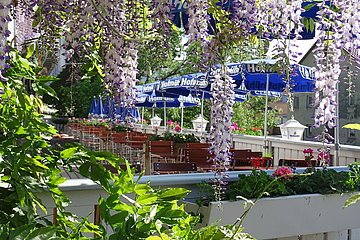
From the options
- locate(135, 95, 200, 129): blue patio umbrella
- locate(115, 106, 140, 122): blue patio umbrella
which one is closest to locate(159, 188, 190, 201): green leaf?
locate(115, 106, 140, 122): blue patio umbrella

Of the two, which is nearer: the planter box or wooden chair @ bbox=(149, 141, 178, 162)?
the planter box

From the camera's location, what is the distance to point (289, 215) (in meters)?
2.50

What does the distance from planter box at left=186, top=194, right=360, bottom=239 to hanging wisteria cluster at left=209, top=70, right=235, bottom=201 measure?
92mm

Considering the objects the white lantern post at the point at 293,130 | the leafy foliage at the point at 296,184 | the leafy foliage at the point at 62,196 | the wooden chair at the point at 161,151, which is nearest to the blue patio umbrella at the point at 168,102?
the wooden chair at the point at 161,151

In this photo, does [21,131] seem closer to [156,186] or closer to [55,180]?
[55,180]

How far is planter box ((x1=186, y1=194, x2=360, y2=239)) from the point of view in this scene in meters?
2.36

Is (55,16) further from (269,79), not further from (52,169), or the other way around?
(269,79)

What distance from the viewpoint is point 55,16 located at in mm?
2348

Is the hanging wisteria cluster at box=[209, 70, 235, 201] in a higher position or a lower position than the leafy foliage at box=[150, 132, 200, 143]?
higher

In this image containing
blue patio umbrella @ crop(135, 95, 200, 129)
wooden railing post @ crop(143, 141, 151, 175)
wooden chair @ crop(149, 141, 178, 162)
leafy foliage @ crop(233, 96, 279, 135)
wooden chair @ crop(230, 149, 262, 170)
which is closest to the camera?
wooden chair @ crop(230, 149, 262, 170)

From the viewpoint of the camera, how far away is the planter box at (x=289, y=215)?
2363 millimetres

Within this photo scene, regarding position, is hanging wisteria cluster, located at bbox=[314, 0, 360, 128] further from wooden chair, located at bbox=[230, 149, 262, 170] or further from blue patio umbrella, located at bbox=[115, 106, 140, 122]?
wooden chair, located at bbox=[230, 149, 262, 170]

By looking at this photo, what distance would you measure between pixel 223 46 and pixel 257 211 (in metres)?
0.74

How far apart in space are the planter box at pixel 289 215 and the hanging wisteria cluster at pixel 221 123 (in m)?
0.09
